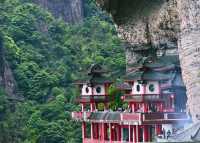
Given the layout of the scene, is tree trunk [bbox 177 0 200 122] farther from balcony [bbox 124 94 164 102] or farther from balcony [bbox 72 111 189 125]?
balcony [bbox 124 94 164 102]

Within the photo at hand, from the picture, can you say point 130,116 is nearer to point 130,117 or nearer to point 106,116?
point 130,117

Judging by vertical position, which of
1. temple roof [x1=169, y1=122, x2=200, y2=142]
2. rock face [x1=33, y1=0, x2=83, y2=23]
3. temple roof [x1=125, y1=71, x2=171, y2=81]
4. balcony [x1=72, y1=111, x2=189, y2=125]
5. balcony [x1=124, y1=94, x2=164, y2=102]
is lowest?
temple roof [x1=169, y1=122, x2=200, y2=142]

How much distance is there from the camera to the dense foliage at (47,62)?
27.8 metres

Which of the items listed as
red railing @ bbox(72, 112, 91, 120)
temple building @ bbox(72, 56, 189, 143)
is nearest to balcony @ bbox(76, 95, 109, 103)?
temple building @ bbox(72, 56, 189, 143)

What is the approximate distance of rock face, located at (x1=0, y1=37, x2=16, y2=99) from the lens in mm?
32062

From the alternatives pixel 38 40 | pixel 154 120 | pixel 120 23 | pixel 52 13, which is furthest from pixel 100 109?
pixel 52 13

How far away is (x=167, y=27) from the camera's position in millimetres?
5105

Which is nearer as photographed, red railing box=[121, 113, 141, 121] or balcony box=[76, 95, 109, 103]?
red railing box=[121, 113, 141, 121]

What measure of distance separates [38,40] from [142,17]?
34.1m

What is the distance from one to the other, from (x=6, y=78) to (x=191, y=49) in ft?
93.1

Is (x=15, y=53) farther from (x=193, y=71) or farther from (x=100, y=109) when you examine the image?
(x=193, y=71)

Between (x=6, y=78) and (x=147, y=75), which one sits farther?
(x=6, y=78)

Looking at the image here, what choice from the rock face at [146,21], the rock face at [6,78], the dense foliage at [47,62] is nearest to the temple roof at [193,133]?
the rock face at [146,21]

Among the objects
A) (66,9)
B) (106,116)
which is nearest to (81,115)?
(106,116)
